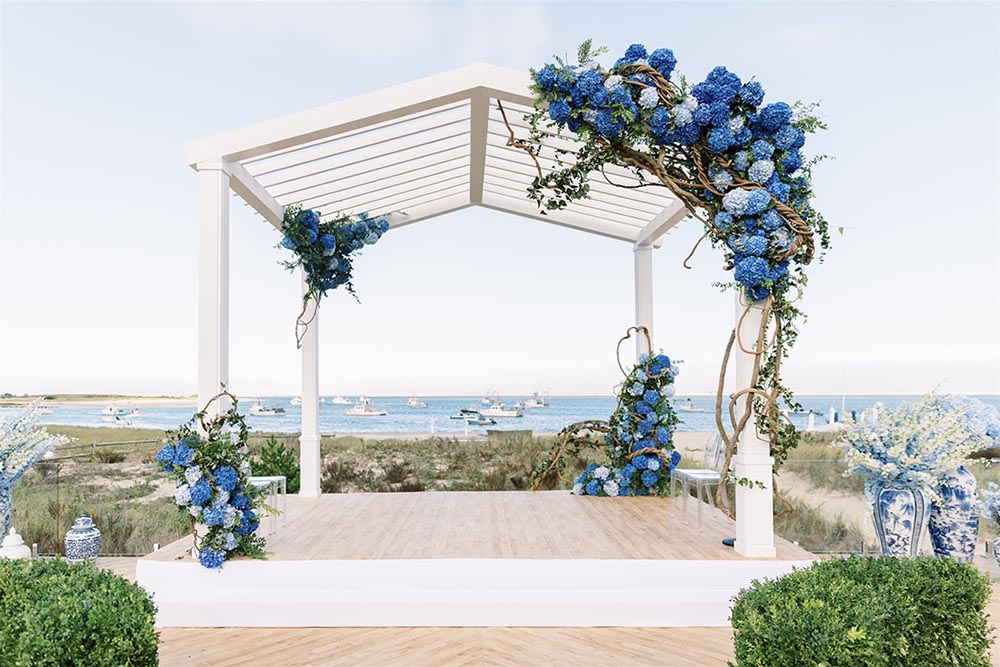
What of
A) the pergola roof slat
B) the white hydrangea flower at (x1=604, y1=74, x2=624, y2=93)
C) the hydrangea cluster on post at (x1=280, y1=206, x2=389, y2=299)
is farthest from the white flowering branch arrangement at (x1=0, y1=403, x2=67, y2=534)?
the white hydrangea flower at (x1=604, y1=74, x2=624, y2=93)

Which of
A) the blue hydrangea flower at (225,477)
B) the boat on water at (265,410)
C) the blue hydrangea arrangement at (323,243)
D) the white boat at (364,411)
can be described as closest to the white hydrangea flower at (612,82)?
the blue hydrangea arrangement at (323,243)

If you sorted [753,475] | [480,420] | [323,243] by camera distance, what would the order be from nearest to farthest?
[753,475] < [323,243] < [480,420]

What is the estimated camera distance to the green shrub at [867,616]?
243 cm

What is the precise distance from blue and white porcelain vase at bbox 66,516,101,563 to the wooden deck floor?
139 cm

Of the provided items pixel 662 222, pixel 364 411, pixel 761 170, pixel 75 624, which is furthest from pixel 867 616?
pixel 364 411

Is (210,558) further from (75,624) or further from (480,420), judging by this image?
(480,420)

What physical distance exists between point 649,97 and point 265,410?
71.3 feet

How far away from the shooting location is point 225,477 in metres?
4.68

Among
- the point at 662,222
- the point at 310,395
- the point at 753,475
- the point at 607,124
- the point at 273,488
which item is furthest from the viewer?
the point at 310,395

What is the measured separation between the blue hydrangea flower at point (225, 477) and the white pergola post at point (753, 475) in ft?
10.6

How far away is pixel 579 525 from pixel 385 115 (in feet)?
11.3

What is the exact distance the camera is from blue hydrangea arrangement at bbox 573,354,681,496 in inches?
297

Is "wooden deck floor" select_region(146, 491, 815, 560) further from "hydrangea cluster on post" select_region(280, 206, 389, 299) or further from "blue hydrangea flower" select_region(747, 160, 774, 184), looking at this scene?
"blue hydrangea flower" select_region(747, 160, 774, 184)

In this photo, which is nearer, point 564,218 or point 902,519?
point 902,519
